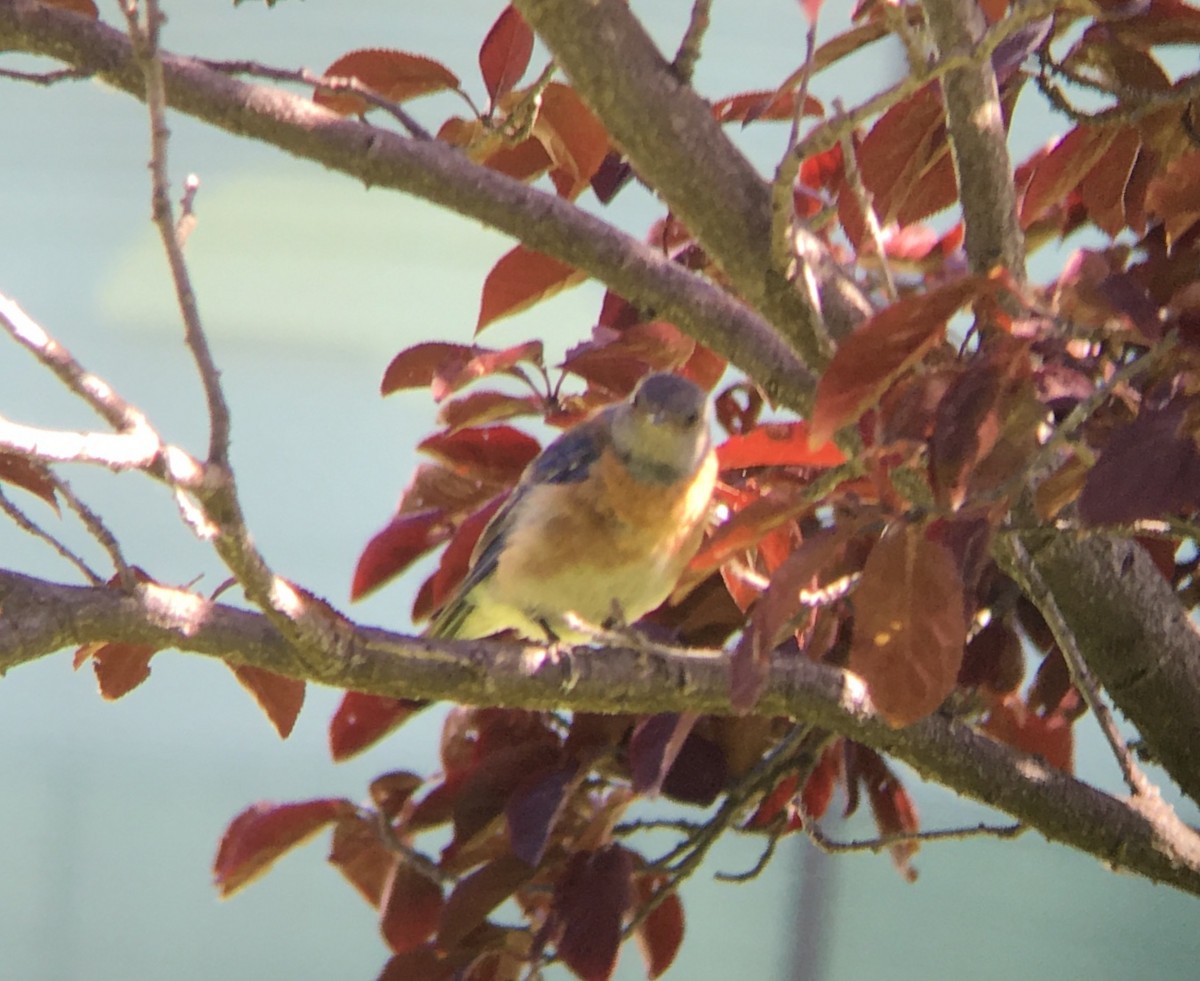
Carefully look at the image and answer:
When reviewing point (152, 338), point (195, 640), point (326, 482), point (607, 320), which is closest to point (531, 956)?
point (195, 640)

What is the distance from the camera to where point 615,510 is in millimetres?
1149

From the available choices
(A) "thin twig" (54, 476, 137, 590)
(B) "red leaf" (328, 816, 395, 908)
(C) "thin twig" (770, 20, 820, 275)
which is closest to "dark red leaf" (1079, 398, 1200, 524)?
(C) "thin twig" (770, 20, 820, 275)

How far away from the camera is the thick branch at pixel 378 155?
0.70 m

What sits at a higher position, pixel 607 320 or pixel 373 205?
pixel 373 205

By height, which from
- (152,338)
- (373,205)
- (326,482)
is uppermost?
(373,205)

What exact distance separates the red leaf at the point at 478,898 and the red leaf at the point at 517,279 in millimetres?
387

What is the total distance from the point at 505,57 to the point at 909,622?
21.4 inches

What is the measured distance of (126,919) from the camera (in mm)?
1948


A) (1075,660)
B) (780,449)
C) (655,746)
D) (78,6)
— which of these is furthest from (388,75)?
(1075,660)

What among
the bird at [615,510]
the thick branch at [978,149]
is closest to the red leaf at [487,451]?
the bird at [615,510]

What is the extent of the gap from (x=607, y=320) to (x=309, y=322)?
1.07m

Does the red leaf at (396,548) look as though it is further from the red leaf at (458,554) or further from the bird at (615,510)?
the bird at (615,510)

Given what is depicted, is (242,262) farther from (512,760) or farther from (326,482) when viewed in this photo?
(512,760)

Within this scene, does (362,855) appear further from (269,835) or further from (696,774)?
(696,774)
